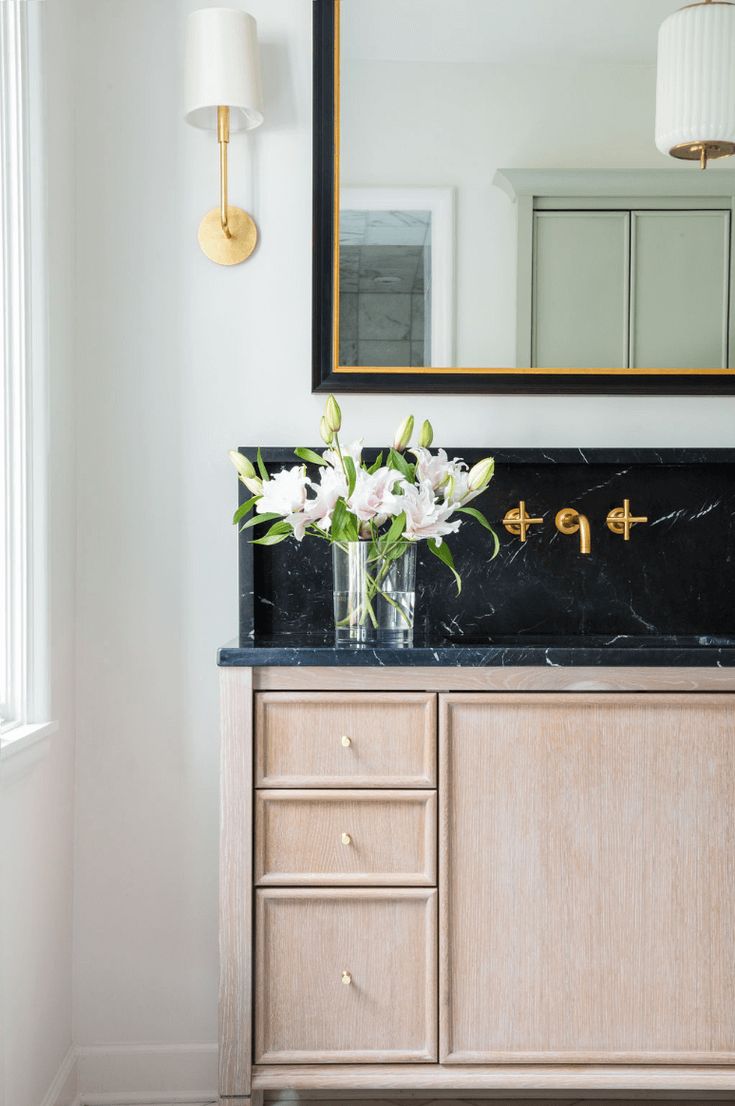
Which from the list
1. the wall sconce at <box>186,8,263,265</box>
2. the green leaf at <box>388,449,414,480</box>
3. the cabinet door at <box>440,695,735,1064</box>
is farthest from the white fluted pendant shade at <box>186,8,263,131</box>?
the cabinet door at <box>440,695,735,1064</box>

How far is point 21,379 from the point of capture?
166 centimetres

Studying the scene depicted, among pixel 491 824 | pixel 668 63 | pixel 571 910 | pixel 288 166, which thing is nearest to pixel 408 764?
pixel 491 824

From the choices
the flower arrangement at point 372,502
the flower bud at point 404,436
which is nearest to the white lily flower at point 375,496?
the flower arrangement at point 372,502

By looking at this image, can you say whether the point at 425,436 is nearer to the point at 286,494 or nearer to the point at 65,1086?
the point at 286,494

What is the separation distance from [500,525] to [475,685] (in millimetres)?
511

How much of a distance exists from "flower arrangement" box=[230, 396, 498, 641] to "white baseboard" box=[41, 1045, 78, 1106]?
1.01m

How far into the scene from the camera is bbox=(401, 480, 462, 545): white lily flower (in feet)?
5.17

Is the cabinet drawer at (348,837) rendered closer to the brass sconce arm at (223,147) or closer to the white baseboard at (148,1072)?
the white baseboard at (148,1072)

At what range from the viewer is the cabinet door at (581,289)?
6.40 feet

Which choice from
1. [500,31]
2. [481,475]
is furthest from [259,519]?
[500,31]

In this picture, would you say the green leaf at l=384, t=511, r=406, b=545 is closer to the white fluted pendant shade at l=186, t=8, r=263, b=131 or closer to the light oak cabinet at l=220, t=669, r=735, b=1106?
the light oak cabinet at l=220, t=669, r=735, b=1106

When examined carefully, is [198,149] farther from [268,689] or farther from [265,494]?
[268,689]

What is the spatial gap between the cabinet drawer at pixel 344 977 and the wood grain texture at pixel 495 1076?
2 cm

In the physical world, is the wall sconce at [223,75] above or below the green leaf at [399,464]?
above
